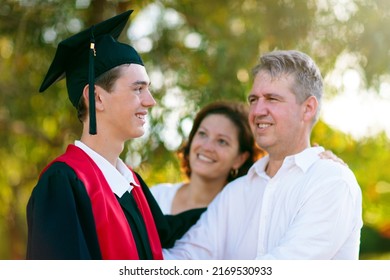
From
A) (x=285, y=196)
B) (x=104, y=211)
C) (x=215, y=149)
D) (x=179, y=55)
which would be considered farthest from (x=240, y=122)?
(x=104, y=211)

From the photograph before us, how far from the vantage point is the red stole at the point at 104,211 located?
2.64 m

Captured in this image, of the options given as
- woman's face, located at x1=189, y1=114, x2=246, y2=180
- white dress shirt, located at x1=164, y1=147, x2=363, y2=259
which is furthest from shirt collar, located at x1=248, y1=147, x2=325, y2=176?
woman's face, located at x1=189, y1=114, x2=246, y2=180

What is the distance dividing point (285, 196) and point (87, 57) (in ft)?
3.84

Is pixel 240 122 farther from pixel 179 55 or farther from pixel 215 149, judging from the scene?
pixel 179 55

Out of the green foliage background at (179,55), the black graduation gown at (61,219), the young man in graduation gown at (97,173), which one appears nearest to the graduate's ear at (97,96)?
the young man in graduation gown at (97,173)

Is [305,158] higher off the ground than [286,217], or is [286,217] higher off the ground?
[305,158]

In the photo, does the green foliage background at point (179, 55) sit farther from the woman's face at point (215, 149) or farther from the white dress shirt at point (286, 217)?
the white dress shirt at point (286, 217)

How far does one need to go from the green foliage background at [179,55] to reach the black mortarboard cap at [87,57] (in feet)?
6.32

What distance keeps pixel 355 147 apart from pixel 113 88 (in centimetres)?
296

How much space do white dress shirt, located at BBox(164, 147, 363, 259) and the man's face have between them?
0.09 metres

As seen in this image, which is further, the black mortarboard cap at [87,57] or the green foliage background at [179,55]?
the green foliage background at [179,55]

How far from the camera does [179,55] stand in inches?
207

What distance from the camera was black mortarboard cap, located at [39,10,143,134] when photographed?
284 cm
